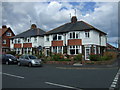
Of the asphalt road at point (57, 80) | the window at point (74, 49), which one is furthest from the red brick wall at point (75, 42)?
the asphalt road at point (57, 80)

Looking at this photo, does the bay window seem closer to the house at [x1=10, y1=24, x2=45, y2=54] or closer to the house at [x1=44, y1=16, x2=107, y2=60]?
the house at [x1=44, y1=16, x2=107, y2=60]

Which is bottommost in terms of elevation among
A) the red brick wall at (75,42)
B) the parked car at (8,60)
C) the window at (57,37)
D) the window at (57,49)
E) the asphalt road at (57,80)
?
the asphalt road at (57,80)

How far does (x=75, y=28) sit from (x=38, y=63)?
1320 centimetres

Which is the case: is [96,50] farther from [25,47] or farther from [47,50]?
[25,47]

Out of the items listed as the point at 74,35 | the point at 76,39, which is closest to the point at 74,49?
the point at 76,39

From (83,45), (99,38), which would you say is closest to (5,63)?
(83,45)

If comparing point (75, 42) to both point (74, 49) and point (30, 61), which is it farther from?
point (30, 61)

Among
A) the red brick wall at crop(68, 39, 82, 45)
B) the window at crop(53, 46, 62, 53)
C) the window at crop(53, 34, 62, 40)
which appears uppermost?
the window at crop(53, 34, 62, 40)

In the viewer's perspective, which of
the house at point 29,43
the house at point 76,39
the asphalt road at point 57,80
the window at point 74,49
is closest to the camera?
the asphalt road at point 57,80

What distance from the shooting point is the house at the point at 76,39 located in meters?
27.7

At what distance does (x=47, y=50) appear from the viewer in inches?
1351

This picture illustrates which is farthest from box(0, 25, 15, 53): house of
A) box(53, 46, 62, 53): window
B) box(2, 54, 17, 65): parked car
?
box(2, 54, 17, 65): parked car

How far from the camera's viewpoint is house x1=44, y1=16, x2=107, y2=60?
27719 mm

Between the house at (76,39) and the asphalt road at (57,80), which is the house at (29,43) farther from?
the asphalt road at (57,80)
